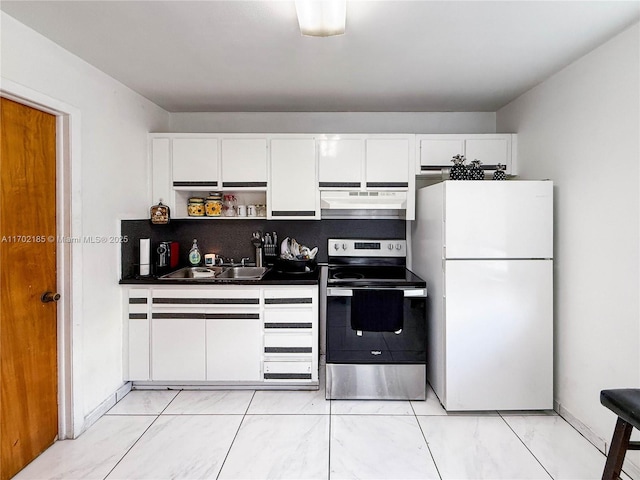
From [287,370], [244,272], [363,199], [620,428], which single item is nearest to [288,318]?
[287,370]

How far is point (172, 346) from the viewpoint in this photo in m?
2.96

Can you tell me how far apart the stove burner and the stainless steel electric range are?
80 millimetres

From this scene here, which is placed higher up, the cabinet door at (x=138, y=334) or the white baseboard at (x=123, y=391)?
the cabinet door at (x=138, y=334)

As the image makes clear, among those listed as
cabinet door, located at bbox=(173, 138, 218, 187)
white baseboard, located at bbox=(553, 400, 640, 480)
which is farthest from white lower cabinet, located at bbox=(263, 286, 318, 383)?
white baseboard, located at bbox=(553, 400, 640, 480)

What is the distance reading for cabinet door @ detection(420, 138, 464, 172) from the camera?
3.24 m

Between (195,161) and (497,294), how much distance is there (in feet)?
8.51

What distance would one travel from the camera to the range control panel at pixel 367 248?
359cm

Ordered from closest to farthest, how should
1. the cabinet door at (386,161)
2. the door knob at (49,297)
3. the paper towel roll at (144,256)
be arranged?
1. the door knob at (49,297)
2. the paper towel roll at (144,256)
3. the cabinet door at (386,161)

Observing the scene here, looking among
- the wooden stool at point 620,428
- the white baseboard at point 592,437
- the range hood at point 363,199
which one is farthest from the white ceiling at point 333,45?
the white baseboard at point 592,437

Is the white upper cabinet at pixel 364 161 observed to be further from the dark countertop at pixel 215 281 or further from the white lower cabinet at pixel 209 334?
the white lower cabinet at pixel 209 334

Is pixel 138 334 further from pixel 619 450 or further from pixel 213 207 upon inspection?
pixel 619 450

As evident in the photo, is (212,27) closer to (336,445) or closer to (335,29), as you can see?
(335,29)

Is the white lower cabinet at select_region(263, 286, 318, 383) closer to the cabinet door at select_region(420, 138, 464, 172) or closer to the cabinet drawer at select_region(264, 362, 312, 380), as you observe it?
the cabinet drawer at select_region(264, 362, 312, 380)

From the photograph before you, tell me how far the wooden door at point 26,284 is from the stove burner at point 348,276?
1.90 m
